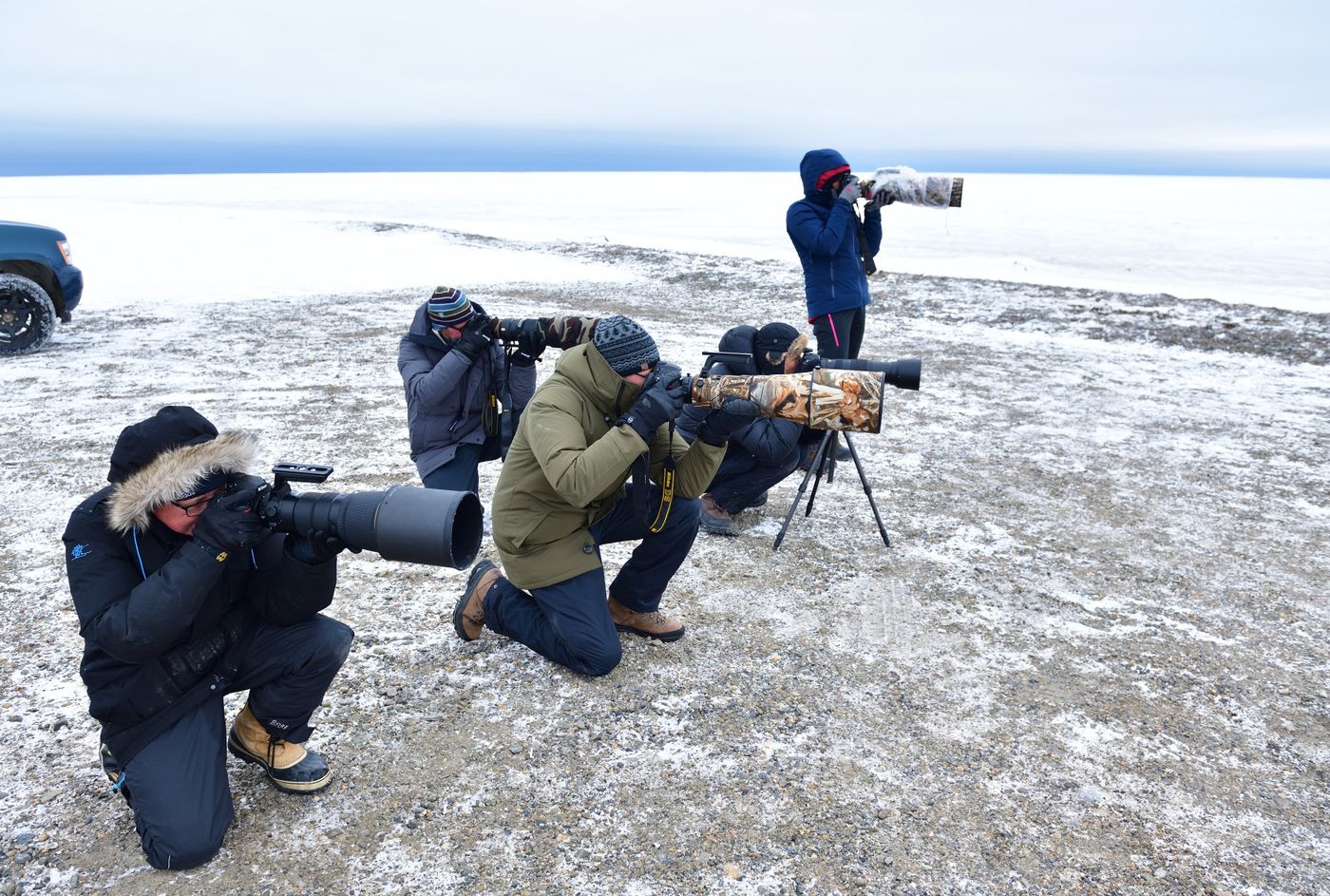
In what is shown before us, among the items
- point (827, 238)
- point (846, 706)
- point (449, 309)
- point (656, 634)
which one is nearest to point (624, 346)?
point (449, 309)

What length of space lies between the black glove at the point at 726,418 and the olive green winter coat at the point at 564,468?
6 centimetres

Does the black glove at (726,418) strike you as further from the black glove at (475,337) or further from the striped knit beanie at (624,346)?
the black glove at (475,337)

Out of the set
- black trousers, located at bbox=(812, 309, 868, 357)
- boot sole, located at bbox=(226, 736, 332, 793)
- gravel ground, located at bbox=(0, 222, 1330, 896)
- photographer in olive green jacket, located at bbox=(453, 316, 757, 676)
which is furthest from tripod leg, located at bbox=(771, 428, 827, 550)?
boot sole, located at bbox=(226, 736, 332, 793)

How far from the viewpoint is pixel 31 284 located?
29.5 feet

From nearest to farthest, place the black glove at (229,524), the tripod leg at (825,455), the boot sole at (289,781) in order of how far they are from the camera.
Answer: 1. the black glove at (229,524)
2. the boot sole at (289,781)
3. the tripod leg at (825,455)

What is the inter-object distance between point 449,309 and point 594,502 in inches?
48.8

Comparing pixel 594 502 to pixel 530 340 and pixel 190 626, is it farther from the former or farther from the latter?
pixel 190 626

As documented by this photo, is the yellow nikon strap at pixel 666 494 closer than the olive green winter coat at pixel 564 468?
No

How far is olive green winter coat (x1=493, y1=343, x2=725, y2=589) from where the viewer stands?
3162 mm

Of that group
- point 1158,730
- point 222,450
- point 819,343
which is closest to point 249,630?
point 222,450

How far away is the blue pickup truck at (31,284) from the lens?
8977mm

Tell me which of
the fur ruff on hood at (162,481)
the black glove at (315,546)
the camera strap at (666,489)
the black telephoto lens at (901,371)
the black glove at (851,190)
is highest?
the black glove at (851,190)

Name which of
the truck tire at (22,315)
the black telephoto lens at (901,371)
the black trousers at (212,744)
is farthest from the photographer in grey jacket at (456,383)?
the truck tire at (22,315)

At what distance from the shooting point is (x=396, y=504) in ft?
7.85
